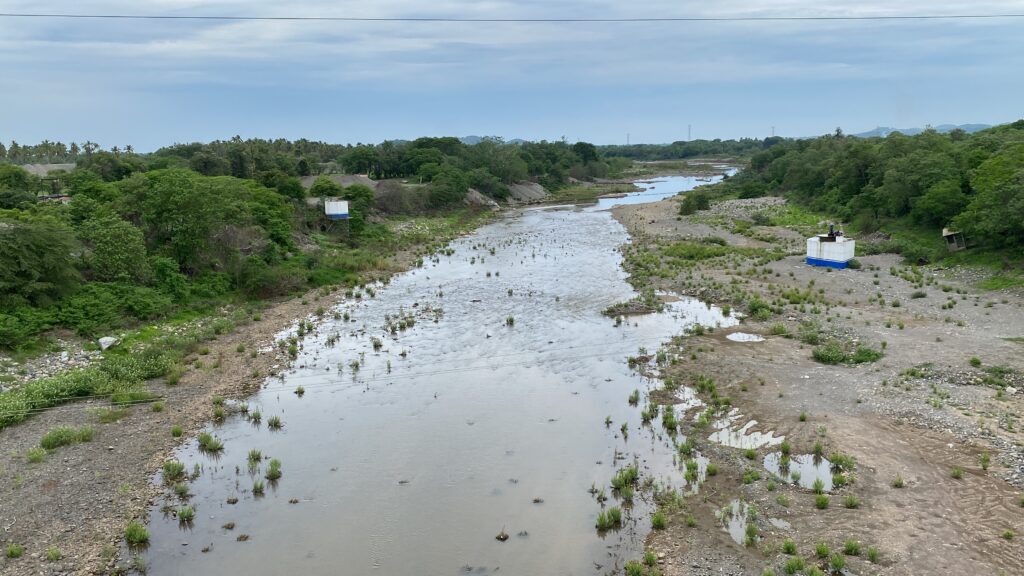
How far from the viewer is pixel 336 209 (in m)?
51.2

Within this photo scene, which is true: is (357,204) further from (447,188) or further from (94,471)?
(94,471)

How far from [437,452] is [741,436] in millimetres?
8069

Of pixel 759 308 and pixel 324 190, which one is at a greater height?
pixel 324 190

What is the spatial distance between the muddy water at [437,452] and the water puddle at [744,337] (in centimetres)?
231

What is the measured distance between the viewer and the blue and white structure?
168 ft

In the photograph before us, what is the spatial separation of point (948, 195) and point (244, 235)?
41.4 metres

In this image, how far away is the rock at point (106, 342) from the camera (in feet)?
76.8

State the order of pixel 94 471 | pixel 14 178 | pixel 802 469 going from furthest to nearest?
1. pixel 14 178
2. pixel 94 471
3. pixel 802 469

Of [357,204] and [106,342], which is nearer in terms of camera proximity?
[106,342]

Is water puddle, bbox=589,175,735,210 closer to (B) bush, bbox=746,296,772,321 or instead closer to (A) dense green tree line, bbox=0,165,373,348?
(A) dense green tree line, bbox=0,165,373,348

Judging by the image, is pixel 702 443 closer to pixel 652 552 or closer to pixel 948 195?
pixel 652 552

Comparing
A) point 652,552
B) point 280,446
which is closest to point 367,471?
point 280,446

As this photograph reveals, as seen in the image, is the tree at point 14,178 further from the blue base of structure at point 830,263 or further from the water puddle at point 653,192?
the water puddle at point 653,192

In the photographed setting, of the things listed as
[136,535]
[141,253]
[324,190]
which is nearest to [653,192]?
[324,190]
